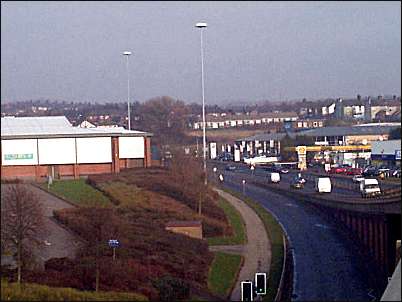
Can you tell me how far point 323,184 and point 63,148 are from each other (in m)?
1.87

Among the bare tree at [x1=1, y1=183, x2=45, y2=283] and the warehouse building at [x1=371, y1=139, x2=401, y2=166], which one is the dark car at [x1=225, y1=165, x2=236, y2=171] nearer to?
the warehouse building at [x1=371, y1=139, x2=401, y2=166]

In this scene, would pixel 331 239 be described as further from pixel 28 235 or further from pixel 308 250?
pixel 28 235

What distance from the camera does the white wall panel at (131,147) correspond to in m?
5.07

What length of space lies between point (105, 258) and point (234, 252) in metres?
1.15

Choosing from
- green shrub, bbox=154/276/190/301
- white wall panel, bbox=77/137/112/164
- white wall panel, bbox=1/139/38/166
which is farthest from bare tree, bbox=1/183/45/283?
green shrub, bbox=154/276/190/301

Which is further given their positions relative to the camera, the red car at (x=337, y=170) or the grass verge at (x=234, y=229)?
the grass verge at (x=234, y=229)

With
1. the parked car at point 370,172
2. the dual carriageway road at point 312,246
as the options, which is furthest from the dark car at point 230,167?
the parked car at point 370,172

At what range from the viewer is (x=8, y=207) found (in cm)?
443

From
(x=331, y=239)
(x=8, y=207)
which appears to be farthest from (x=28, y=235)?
(x=331, y=239)

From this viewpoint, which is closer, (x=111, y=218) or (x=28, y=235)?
(x=28, y=235)

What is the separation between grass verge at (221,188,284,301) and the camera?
539 centimetres

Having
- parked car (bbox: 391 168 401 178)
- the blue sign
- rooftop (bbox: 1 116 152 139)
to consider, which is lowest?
the blue sign

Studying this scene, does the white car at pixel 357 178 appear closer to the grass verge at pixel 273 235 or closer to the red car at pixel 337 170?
the red car at pixel 337 170

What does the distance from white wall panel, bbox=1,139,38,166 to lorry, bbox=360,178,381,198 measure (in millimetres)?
2196
